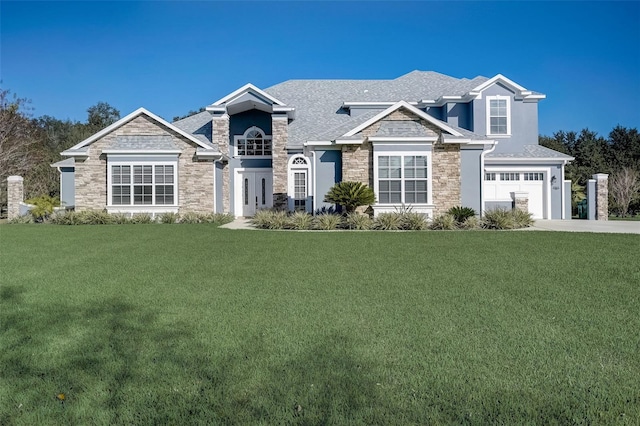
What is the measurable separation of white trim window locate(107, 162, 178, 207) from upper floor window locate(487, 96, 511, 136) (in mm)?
15435

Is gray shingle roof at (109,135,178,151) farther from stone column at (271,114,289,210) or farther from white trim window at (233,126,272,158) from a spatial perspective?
stone column at (271,114,289,210)

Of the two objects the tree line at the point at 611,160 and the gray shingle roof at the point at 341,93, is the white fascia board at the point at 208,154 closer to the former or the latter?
the gray shingle roof at the point at 341,93

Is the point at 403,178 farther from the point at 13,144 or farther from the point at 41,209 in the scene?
the point at 13,144

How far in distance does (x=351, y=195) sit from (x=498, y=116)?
1090 cm

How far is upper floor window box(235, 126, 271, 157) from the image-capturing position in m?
23.5

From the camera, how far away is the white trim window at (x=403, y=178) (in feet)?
57.7

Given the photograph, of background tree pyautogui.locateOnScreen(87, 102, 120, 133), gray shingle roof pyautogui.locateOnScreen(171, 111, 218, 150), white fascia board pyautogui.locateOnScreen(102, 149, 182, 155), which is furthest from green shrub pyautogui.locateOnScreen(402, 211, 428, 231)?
background tree pyautogui.locateOnScreen(87, 102, 120, 133)

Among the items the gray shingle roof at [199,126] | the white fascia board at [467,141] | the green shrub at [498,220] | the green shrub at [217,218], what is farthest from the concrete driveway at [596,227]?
the gray shingle roof at [199,126]

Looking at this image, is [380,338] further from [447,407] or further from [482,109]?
[482,109]

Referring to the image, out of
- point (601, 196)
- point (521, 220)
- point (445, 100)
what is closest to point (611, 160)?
point (601, 196)

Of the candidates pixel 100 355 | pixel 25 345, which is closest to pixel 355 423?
pixel 100 355

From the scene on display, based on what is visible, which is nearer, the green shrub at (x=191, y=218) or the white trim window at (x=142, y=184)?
the green shrub at (x=191, y=218)

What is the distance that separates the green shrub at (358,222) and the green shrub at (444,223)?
7.48 feet

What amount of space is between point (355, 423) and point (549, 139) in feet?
155
